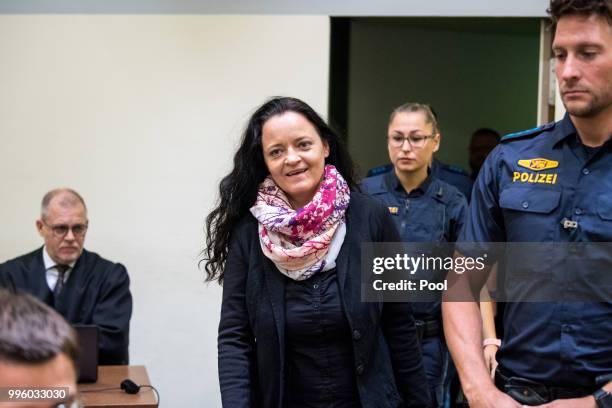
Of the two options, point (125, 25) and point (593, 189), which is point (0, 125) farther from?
point (593, 189)

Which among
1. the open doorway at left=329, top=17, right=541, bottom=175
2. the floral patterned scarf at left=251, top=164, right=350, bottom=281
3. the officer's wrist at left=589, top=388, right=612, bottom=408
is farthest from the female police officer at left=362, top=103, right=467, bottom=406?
the open doorway at left=329, top=17, right=541, bottom=175

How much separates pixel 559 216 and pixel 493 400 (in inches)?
18.1

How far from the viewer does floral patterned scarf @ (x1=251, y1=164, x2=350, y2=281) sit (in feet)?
8.85

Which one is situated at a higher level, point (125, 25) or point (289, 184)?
point (125, 25)

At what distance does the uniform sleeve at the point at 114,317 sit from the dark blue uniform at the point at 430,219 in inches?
47.1

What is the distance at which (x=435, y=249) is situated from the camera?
4234mm

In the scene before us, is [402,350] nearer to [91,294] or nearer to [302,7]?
[91,294]

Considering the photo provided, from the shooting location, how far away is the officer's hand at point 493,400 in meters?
2.31

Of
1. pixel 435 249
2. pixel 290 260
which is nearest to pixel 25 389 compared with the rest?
pixel 290 260

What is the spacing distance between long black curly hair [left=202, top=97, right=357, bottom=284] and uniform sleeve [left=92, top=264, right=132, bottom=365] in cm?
151

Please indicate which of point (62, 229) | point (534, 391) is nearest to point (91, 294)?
point (62, 229)

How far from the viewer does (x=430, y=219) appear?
436cm

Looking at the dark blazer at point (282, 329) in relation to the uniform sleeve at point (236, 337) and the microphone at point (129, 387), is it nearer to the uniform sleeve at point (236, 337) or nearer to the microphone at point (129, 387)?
the uniform sleeve at point (236, 337)

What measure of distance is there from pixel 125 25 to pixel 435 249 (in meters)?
2.16
